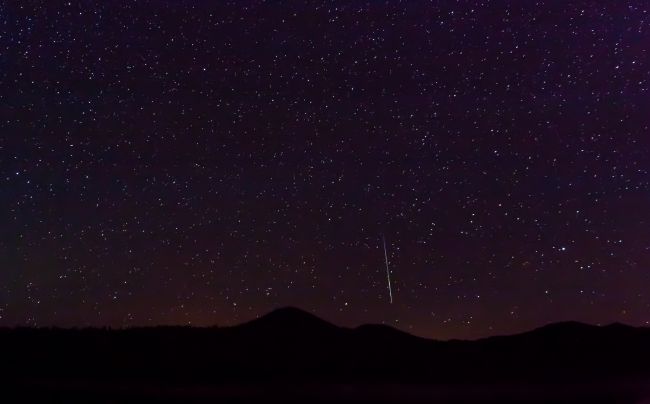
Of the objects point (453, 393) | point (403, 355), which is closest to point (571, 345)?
point (403, 355)

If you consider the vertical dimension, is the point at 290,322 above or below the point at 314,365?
above

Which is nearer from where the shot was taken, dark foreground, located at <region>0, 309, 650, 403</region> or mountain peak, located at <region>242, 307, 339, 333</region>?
dark foreground, located at <region>0, 309, 650, 403</region>

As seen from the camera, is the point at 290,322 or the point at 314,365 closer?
the point at 314,365

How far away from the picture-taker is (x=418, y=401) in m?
14.2

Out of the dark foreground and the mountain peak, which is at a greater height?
the mountain peak

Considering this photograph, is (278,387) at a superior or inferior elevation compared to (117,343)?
inferior

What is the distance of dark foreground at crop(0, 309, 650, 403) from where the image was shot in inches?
567

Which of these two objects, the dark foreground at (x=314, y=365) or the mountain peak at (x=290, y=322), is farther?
the mountain peak at (x=290, y=322)

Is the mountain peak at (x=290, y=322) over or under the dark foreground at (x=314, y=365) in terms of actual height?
over

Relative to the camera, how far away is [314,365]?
22.2 m

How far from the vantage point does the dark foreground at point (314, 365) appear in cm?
1440

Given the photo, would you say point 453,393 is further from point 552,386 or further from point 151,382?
point 151,382

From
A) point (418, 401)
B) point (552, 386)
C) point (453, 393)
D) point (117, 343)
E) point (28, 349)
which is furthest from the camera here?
point (117, 343)

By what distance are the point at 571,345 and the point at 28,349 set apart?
1624 cm
